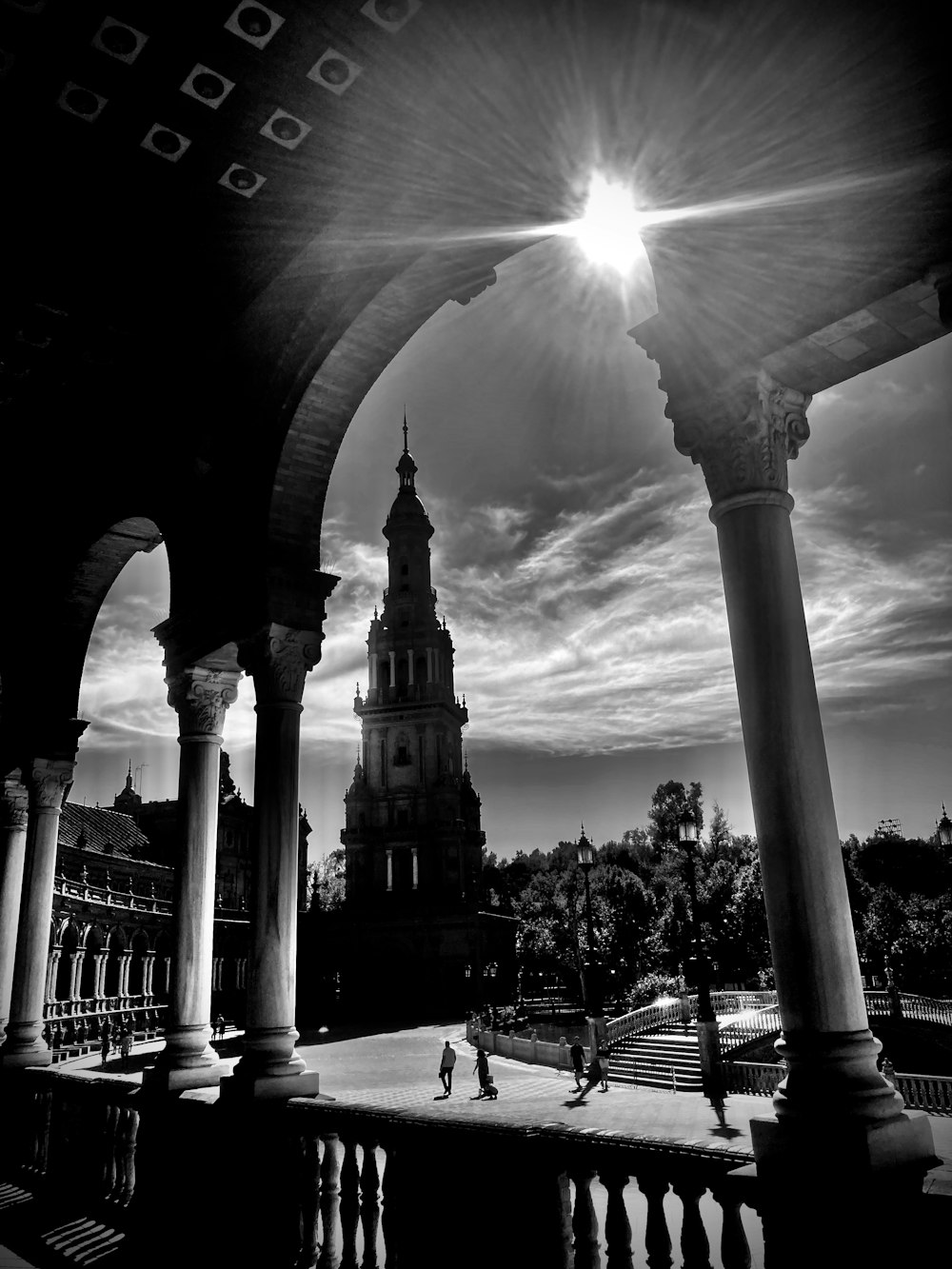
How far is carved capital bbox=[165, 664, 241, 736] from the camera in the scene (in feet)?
28.8

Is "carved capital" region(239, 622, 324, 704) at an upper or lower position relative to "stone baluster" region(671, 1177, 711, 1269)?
upper

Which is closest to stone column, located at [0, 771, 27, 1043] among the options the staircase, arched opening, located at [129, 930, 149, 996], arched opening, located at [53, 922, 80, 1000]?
the staircase

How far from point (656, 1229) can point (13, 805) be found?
10.8 meters

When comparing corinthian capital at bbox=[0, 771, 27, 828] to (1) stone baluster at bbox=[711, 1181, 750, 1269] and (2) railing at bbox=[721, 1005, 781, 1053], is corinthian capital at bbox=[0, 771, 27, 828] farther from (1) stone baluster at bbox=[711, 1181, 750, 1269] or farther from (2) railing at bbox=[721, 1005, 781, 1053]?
(2) railing at bbox=[721, 1005, 781, 1053]

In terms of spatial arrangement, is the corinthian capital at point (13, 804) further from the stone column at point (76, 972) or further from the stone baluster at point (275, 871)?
the stone column at point (76, 972)

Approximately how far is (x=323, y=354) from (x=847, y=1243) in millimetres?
7655

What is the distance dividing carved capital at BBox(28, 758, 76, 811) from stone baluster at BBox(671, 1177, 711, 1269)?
32.6 ft

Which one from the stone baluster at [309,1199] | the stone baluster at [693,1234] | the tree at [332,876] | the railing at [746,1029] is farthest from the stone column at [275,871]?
the tree at [332,876]

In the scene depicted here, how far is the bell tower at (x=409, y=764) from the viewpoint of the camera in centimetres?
6856

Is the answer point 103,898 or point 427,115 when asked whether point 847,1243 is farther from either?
point 103,898

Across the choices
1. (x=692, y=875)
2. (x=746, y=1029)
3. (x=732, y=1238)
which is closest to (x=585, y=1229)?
(x=732, y=1238)

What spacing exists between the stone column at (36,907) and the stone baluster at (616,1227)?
845cm

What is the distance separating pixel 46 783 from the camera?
453 inches

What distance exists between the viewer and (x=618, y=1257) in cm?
411
